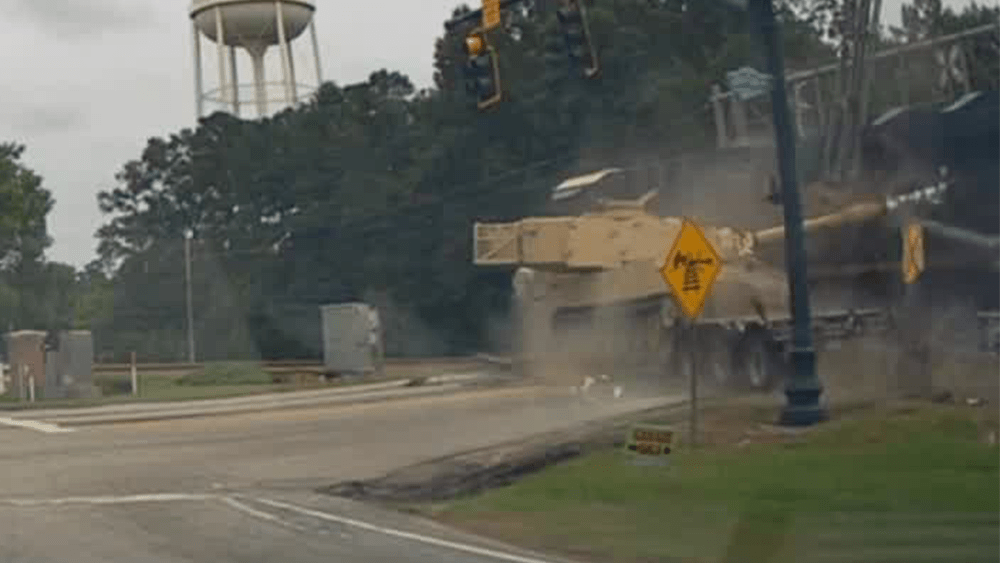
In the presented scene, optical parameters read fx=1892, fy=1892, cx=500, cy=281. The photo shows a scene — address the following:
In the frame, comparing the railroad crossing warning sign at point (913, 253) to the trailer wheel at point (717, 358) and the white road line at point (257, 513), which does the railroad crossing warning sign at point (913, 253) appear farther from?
the white road line at point (257, 513)

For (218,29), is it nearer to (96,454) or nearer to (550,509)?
(96,454)

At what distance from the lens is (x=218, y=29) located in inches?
2923

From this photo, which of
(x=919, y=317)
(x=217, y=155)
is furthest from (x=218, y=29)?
(x=919, y=317)

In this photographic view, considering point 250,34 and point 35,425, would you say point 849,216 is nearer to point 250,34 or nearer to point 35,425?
point 35,425

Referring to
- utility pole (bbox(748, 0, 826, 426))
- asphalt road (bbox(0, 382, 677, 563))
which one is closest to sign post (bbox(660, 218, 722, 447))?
utility pole (bbox(748, 0, 826, 426))

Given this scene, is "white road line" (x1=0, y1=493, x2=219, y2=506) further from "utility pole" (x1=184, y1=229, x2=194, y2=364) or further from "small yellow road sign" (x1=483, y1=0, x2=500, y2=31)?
"utility pole" (x1=184, y1=229, x2=194, y2=364)

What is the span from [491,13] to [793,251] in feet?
19.8

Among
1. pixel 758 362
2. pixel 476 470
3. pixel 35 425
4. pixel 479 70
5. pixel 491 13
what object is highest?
pixel 491 13

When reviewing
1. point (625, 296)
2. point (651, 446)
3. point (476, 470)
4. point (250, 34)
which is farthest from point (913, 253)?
point (250, 34)

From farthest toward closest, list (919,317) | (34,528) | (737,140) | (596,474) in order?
(737,140) < (919,317) < (596,474) < (34,528)

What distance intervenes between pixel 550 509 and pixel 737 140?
20101mm

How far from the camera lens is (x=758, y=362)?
3300cm

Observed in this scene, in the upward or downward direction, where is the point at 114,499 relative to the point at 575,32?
downward

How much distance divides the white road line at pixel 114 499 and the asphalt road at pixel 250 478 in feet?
0.07
